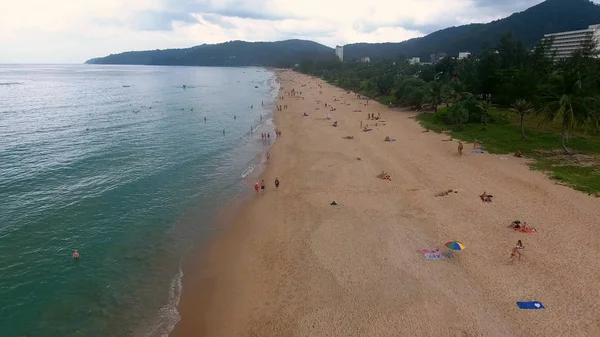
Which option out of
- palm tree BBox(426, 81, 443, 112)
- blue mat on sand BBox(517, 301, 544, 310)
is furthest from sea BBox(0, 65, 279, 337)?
palm tree BBox(426, 81, 443, 112)

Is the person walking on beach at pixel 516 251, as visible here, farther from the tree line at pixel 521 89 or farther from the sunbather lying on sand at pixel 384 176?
Answer: the tree line at pixel 521 89

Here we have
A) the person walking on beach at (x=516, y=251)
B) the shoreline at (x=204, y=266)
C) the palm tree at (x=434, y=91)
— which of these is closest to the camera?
the shoreline at (x=204, y=266)

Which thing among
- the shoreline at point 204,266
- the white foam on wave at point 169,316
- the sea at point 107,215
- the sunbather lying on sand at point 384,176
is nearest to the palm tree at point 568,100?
the sunbather lying on sand at point 384,176

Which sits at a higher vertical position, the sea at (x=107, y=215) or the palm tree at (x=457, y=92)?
the palm tree at (x=457, y=92)

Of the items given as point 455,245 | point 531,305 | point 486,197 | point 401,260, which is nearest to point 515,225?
point 486,197

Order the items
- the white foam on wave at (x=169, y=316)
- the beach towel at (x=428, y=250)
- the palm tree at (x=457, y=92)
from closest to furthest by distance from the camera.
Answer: the white foam on wave at (x=169, y=316) → the beach towel at (x=428, y=250) → the palm tree at (x=457, y=92)

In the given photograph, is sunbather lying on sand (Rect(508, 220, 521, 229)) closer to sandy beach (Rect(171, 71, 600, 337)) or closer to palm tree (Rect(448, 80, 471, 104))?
sandy beach (Rect(171, 71, 600, 337))
